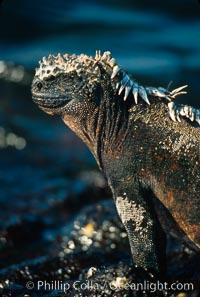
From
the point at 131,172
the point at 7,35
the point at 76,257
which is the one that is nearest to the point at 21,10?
the point at 7,35

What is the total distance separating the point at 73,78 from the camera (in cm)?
531

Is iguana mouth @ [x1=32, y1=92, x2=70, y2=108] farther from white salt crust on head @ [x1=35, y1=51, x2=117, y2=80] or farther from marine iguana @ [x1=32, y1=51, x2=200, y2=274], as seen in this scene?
white salt crust on head @ [x1=35, y1=51, x2=117, y2=80]

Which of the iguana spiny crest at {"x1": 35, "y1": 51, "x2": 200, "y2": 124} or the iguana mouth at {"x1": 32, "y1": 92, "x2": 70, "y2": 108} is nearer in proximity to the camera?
the iguana spiny crest at {"x1": 35, "y1": 51, "x2": 200, "y2": 124}

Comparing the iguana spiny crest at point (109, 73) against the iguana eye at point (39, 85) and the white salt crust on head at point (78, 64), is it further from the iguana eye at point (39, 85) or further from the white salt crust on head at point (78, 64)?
the iguana eye at point (39, 85)

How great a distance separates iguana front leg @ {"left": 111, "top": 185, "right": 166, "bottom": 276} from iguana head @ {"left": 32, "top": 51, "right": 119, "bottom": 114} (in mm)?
751

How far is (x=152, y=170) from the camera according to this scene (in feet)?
17.1

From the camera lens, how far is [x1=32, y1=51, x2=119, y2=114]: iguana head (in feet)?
17.4

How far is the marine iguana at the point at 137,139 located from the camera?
5152mm

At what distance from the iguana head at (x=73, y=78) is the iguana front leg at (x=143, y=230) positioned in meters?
0.75

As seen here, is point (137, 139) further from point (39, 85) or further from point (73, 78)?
point (39, 85)

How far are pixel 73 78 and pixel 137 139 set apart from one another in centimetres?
64

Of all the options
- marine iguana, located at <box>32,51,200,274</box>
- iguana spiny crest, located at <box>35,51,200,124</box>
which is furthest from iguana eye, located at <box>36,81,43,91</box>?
iguana spiny crest, located at <box>35,51,200,124</box>

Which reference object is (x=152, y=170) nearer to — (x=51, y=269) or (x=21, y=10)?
(x=51, y=269)

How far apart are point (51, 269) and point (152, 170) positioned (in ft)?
5.47
